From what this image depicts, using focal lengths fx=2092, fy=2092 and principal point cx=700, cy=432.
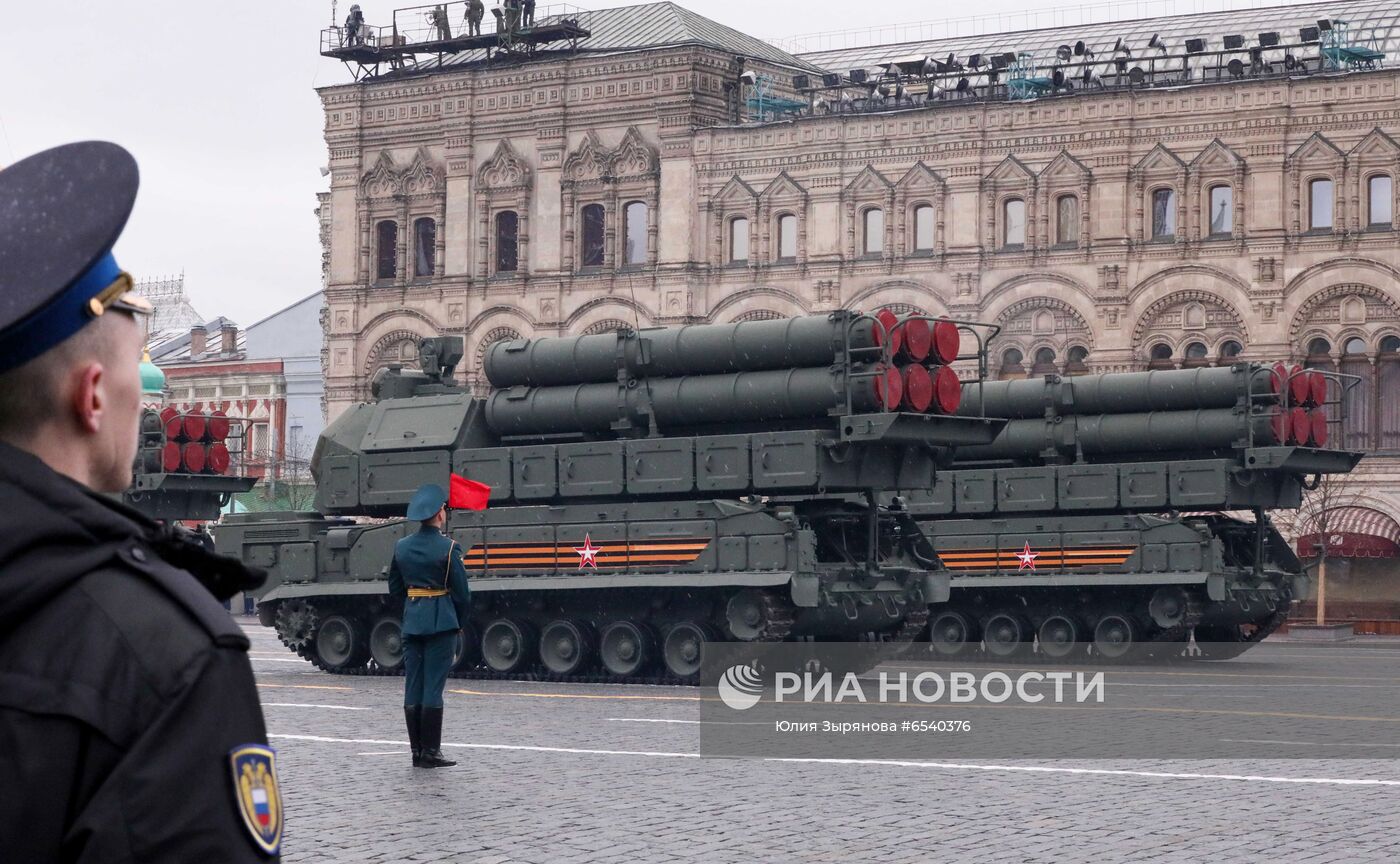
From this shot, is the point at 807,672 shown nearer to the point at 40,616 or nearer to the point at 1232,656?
the point at 1232,656

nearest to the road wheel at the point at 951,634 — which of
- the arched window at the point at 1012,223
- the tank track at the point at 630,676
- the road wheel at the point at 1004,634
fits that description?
the road wheel at the point at 1004,634

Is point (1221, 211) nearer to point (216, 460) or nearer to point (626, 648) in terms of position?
point (216, 460)

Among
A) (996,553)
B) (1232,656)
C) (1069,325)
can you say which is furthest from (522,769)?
(1069,325)

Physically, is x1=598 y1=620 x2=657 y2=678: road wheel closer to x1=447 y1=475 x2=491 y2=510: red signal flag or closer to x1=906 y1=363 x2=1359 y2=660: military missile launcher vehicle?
x1=447 y1=475 x2=491 y2=510: red signal flag

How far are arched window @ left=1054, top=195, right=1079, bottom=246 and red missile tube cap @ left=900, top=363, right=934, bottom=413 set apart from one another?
26.5 metres

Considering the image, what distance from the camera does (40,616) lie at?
92.2 inches

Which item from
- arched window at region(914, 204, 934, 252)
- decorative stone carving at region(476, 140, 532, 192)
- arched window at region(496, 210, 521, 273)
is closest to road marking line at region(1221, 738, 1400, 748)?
arched window at region(914, 204, 934, 252)

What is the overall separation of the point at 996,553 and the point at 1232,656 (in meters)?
3.98

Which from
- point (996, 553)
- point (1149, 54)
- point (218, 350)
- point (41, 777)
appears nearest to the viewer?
point (41, 777)

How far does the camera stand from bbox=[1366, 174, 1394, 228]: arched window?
45.4 m

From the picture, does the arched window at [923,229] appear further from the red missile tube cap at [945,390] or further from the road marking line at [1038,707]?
the road marking line at [1038,707]

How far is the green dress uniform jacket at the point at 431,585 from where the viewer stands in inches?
526

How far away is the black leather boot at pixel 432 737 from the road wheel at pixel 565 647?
10.3 meters

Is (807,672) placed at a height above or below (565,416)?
below
